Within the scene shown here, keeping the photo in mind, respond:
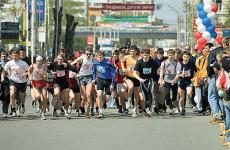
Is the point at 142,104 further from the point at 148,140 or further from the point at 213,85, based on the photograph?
the point at 148,140

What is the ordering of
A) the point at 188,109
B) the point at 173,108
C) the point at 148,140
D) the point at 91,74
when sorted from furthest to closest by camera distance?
1. the point at 188,109
2. the point at 173,108
3. the point at 91,74
4. the point at 148,140

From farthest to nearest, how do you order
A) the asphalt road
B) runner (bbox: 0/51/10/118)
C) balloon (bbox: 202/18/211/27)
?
balloon (bbox: 202/18/211/27), runner (bbox: 0/51/10/118), the asphalt road

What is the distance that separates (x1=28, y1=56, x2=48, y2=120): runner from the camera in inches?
737

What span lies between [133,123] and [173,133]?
2.41 metres

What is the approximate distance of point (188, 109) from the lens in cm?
2284

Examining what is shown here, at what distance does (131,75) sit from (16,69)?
122 inches

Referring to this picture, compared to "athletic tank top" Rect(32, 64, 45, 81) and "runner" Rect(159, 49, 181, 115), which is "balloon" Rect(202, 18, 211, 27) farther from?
"athletic tank top" Rect(32, 64, 45, 81)

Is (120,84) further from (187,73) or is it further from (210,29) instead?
(210,29)

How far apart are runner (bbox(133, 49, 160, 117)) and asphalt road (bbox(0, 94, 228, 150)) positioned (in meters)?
0.61

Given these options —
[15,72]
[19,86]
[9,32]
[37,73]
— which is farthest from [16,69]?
A: [9,32]

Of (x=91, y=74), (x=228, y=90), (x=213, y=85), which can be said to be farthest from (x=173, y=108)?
(x=228, y=90)

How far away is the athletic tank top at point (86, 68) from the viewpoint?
63.6 feet

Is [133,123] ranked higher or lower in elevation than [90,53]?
lower

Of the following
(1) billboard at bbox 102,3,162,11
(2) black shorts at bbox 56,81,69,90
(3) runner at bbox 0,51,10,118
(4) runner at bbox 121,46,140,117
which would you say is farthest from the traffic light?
(1) billboard at bbox 102,3,162,11
